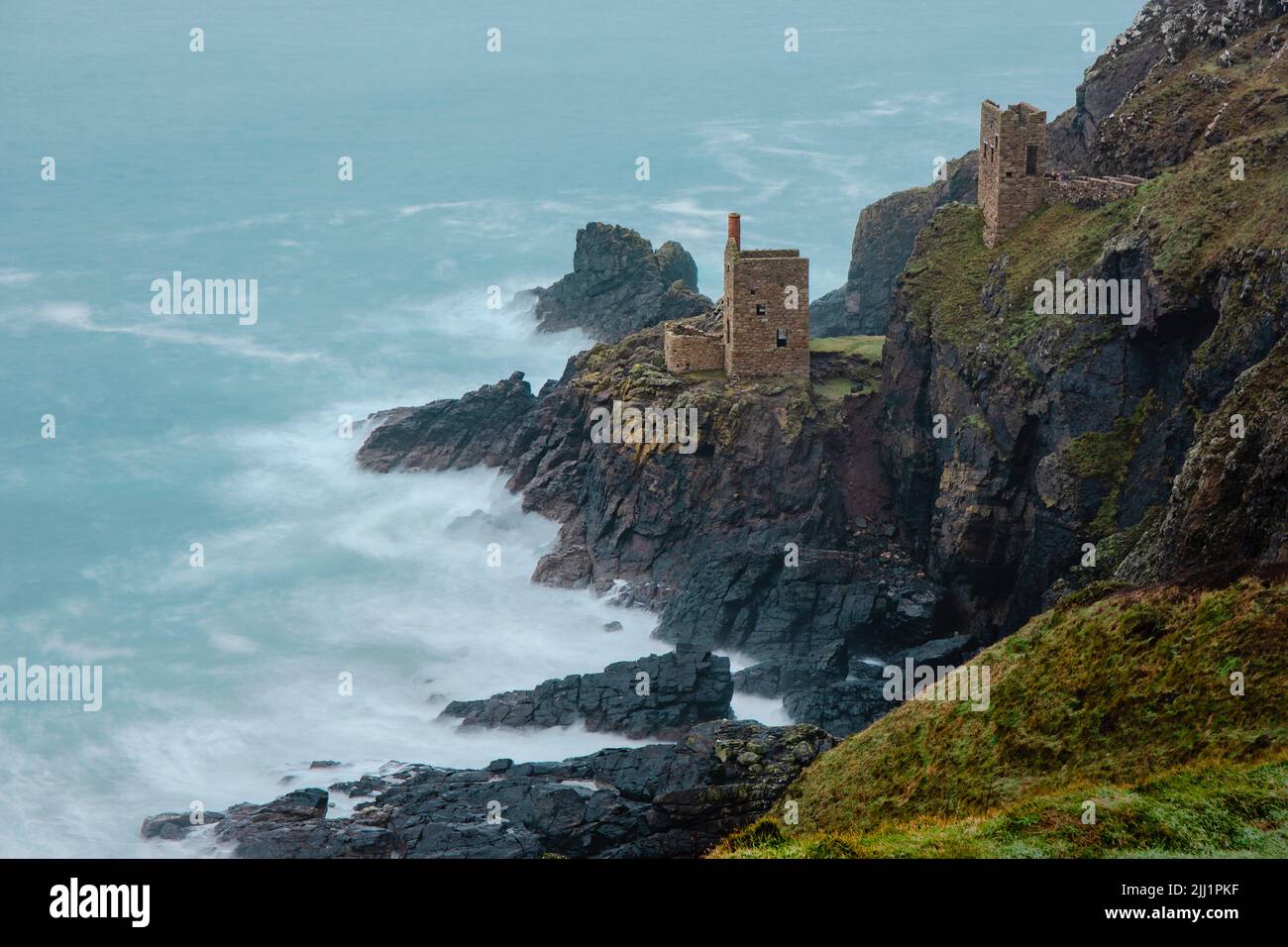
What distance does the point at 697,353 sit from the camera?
75.1 meters

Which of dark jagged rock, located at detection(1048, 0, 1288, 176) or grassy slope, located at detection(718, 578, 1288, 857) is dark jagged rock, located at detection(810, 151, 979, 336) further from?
grassy slope, located at detection(718, 578, 1288, 857)

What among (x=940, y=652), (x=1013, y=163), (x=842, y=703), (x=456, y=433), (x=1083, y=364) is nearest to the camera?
(x=842, y=703)

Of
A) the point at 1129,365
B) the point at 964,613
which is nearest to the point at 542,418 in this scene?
the point at 964,613

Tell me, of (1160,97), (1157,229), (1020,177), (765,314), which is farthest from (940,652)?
(1160,97)

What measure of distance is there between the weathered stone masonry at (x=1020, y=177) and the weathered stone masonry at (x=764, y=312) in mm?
7790

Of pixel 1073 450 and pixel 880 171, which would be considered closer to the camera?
pixel 1073 450

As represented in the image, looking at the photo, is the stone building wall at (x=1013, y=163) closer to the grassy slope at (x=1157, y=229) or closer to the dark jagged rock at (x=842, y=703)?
the grassy slope at (x=1157, y=229)

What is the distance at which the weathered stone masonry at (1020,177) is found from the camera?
224 ft

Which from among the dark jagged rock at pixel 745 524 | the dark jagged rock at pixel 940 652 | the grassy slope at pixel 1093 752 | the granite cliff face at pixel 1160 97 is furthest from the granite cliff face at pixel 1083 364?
the grassy slope at pixel 1093 752

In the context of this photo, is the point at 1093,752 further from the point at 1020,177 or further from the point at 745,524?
the point at 1020,177

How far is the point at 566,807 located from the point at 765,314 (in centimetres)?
2988

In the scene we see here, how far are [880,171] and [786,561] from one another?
76.8 m

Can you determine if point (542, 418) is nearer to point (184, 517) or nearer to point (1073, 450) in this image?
point (184, 517)
